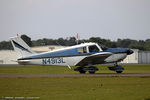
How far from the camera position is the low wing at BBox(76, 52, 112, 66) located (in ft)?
84.0

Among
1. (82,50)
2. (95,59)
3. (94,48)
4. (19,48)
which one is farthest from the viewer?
(19,48)

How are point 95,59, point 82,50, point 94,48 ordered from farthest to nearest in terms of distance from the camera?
point 82,50, point 95,59, point 94,48

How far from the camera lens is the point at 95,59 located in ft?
86.1

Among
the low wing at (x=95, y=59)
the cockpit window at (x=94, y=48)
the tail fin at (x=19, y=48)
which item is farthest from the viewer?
the tail fin at (x=19, y=48)

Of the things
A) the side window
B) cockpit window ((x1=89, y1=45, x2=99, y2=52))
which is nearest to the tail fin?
the side window

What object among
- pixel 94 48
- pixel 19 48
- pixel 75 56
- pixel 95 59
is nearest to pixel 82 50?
pixel 75 56

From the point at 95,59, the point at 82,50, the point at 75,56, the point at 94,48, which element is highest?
the point at 94,48

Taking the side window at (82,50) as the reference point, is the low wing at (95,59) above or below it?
below

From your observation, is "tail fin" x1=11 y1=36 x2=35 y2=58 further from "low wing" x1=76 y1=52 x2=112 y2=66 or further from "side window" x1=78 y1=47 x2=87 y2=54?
"low wing" x1=76 y1=52 x2=112 y2=66

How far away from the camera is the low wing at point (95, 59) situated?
84.0 ft

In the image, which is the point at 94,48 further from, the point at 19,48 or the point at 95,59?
the point at 19,48

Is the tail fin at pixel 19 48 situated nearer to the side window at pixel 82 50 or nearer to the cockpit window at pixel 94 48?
the side window at pixel 82 50

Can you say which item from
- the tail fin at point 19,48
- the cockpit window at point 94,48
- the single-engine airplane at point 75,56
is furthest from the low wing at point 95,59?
the tail fin at point 19,48

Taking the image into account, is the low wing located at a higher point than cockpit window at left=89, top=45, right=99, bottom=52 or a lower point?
lower
